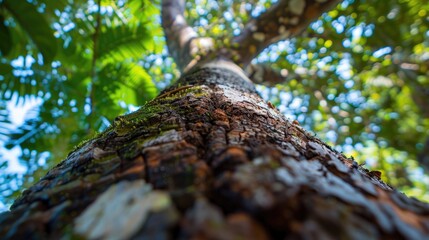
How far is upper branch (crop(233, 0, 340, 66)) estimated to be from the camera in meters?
2.90

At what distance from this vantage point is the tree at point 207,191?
0.43 m

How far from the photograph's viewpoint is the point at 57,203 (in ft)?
1.92

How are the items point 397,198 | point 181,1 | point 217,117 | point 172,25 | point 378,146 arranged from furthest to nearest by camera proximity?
point 378,146 < point 181,1 < point 172,25 < point 217,117 < point 397,198

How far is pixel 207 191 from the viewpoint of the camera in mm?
511


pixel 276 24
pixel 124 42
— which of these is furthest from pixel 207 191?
pixel 276 24

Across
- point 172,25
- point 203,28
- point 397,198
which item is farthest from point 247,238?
point 203,28

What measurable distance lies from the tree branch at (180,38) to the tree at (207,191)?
2030 mm

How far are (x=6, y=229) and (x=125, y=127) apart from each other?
46cm

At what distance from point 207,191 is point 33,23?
2.85ft

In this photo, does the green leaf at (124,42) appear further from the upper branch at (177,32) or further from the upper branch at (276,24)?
the upper branch at (276,24)

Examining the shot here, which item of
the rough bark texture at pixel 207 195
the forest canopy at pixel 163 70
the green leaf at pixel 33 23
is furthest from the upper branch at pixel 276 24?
the rough bark texture at pixel 207 195

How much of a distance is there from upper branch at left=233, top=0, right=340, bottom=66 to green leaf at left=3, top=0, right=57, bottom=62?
2.16 m

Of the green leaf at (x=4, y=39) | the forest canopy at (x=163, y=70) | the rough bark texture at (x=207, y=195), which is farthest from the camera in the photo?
the forest canopy at (x=163, y=70)

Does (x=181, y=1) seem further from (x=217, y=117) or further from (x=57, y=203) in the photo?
(x=57, y=203)
